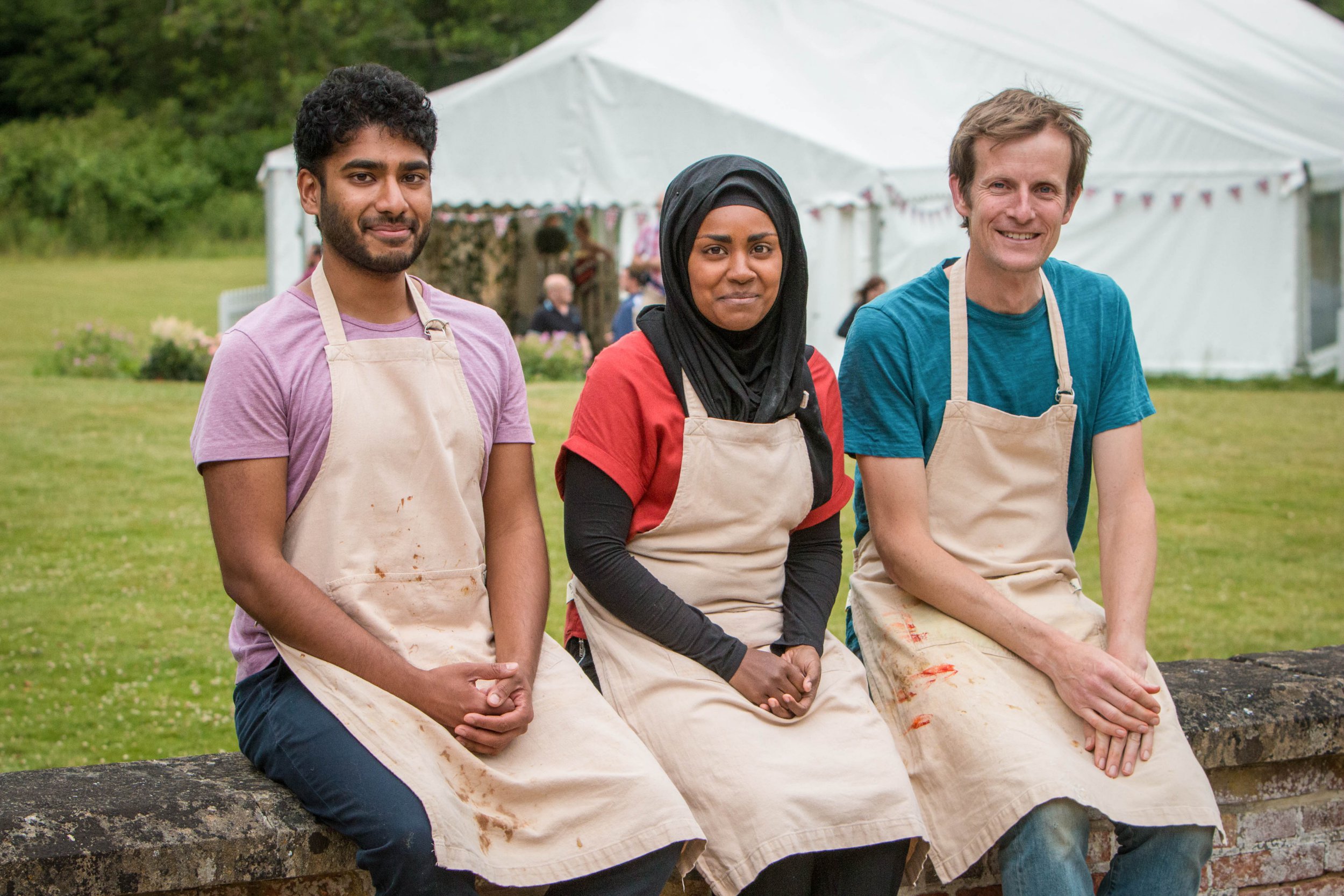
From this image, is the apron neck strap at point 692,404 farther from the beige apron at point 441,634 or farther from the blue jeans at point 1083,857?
the blue jeans at point 1083,857

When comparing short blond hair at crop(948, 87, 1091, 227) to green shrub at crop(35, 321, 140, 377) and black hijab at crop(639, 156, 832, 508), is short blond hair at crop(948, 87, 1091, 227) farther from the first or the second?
green shrub at crop(35, 321, 140, 377)

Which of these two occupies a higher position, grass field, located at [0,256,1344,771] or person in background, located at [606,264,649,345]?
person in background, located at [606,264,649,345]

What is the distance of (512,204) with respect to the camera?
46.0ft

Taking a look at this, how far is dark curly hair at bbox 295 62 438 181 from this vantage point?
2.40 meters

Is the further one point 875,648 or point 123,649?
point 123,649

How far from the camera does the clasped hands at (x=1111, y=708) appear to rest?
2.43 meters

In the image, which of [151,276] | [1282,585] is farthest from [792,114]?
[151,276]

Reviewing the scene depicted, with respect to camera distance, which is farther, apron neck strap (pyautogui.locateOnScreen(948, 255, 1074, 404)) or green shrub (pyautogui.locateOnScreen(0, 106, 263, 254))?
green shrub (pyautogui.locateOnScreen(0, 106, 263, 254))

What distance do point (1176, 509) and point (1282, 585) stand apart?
180 cm

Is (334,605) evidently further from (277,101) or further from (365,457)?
(277,101)

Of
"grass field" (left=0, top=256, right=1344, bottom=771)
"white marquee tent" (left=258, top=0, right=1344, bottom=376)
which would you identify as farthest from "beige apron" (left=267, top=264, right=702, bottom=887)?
"white marquee tent" (left=258, top=0, right=1344, bottom=376)

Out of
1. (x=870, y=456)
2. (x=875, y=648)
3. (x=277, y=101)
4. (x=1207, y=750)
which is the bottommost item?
(x=1207, y=750)

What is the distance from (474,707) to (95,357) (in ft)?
43.4

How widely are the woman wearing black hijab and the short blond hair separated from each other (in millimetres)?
442
